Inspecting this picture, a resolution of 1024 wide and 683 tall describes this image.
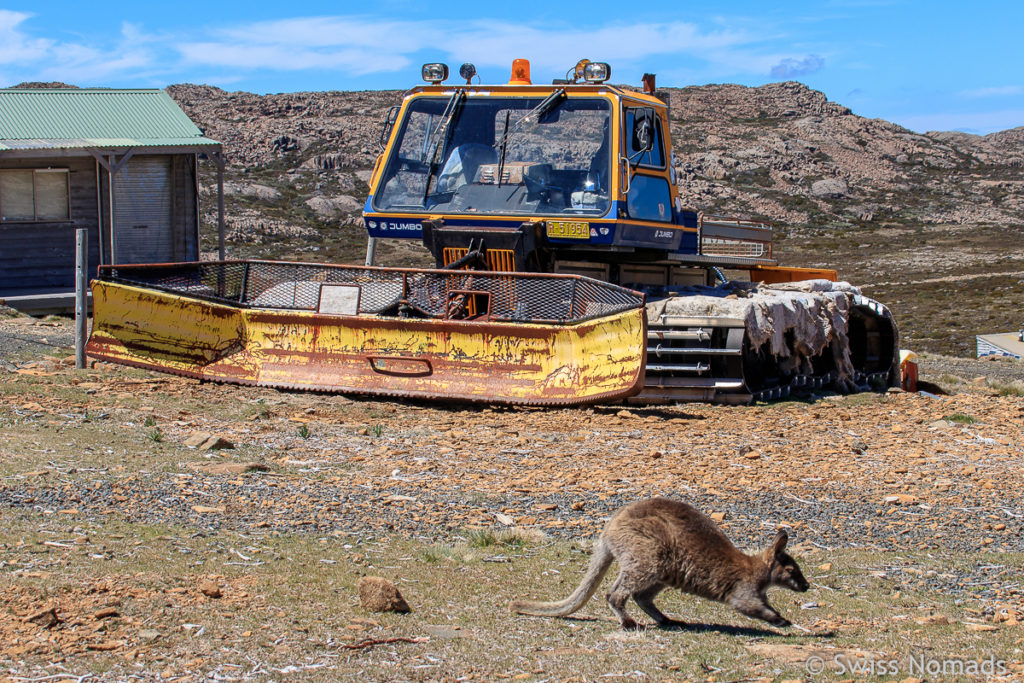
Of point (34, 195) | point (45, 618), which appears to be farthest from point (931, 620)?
point (34, 195)

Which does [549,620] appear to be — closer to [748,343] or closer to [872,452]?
[872,452]

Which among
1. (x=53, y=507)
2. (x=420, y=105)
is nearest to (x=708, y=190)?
(x=420, y=105)

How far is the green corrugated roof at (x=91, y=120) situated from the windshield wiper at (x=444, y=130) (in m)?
11.8

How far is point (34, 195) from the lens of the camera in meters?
23.1

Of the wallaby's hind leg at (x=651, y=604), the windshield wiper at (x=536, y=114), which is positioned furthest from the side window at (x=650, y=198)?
the wallaby's hind leg at (x=651, y=604)

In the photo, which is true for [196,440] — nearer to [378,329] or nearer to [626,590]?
[378,329]

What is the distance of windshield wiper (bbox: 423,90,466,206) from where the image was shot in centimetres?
1284

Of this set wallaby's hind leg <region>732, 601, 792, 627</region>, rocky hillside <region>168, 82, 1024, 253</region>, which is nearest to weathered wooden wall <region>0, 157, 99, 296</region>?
rocky hillside <region>168, 82, 1024, 253</region>

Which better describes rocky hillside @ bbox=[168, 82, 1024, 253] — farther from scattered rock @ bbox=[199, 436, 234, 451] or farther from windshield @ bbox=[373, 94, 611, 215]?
scattered rock @ bbox=[199, 436, 234, 451]

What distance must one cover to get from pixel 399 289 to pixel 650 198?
2.98 m

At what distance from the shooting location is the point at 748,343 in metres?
12.0

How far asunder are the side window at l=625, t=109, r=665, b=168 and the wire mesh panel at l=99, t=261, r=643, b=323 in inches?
78.8

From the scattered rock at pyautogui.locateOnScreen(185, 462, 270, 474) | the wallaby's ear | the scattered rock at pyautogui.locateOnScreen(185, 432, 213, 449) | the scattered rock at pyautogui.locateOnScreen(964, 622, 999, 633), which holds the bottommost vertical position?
the scattered rock at pyautogui.locateOnScreen(964, 622, 999, 633)

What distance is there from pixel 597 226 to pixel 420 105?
272 centimetres
